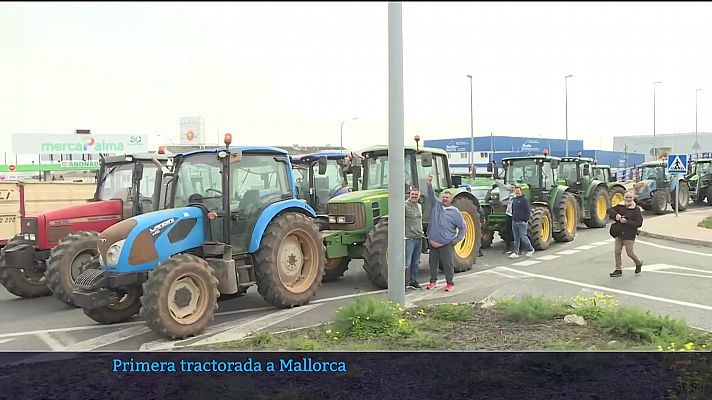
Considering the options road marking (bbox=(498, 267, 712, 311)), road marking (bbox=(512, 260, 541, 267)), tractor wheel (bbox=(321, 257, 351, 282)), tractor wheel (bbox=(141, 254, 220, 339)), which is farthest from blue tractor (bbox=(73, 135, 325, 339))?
road marking (bbox=(512, 260, 541, 267))

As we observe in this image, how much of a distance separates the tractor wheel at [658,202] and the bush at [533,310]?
34.9 feet

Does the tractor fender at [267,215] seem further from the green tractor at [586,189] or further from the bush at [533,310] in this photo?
the green tractor at [586,189]

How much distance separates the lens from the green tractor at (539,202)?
38.3ft

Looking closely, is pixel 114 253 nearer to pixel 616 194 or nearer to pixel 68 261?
pixel 68 261

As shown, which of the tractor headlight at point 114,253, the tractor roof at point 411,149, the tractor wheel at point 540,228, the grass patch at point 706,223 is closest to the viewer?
the tractor headlight at point 114,253

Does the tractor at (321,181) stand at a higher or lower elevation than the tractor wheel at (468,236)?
higher

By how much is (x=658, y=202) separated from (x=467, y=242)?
25.8 feet

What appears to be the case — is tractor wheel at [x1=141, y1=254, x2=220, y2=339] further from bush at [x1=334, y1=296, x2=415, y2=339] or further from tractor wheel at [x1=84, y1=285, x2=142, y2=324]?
bush at [x1=334, y1=296, x2=415, y2=339]

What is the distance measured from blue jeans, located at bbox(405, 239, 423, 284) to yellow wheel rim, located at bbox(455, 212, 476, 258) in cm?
168

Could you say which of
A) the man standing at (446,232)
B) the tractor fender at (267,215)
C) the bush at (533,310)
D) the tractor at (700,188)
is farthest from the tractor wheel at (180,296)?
the tractor at (700,188)

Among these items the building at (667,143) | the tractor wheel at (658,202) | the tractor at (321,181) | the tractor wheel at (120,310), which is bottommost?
the tractor wheel at (120,310)

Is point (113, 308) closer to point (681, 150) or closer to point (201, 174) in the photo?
point (201, 174)

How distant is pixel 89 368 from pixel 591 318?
3.96 metres

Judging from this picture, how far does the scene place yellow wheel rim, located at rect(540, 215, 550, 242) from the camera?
459 inches
